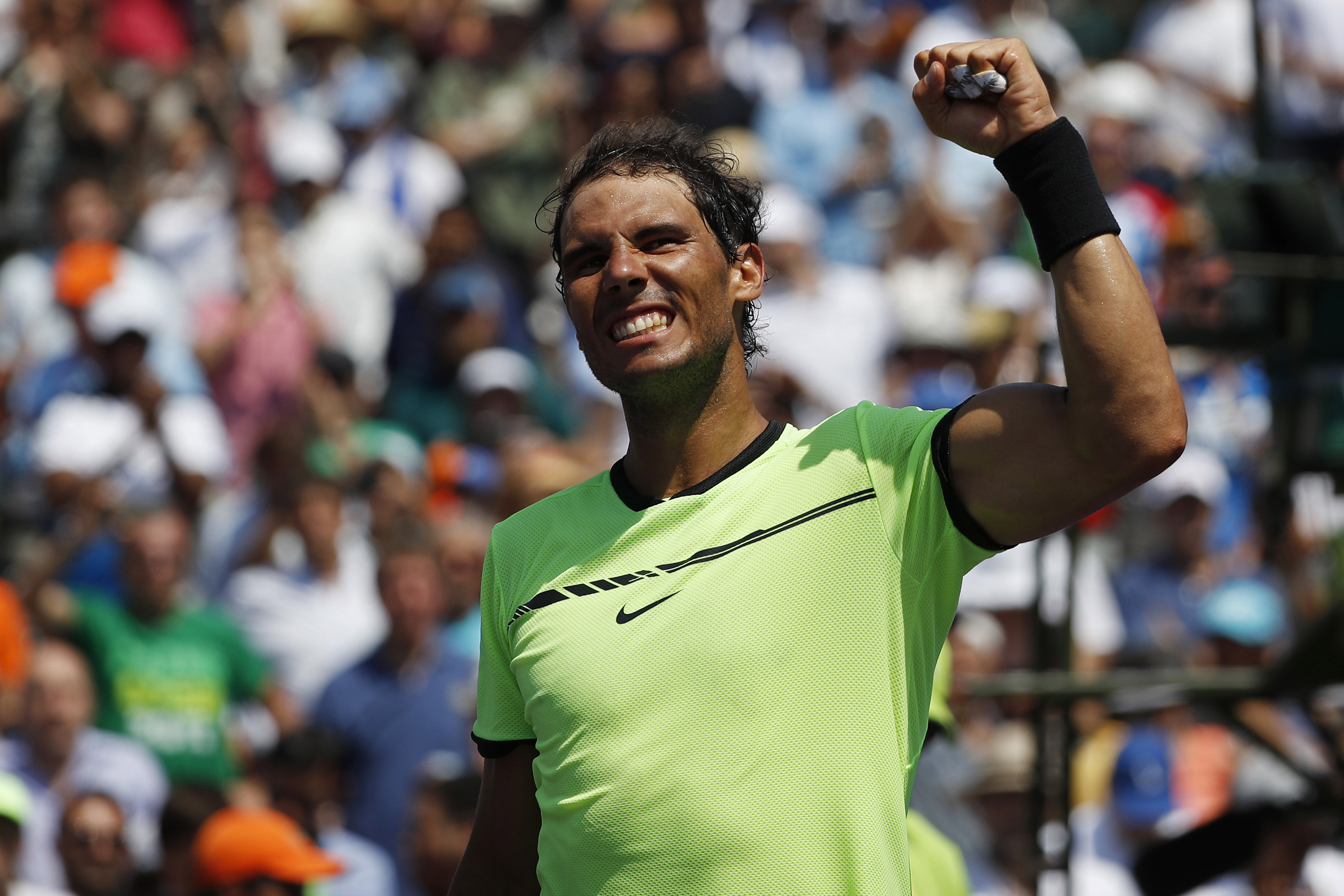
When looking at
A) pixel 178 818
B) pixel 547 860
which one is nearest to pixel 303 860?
pixel 178 818

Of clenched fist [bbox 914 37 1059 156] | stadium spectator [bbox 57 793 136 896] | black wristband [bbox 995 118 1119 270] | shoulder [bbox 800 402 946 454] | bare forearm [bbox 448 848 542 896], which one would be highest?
clenched fist [bbox 914 37 1059 156]

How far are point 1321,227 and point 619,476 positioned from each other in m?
3.22

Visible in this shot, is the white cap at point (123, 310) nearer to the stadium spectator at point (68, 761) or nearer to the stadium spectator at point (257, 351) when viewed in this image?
the stadium spectator at point (257, 351)

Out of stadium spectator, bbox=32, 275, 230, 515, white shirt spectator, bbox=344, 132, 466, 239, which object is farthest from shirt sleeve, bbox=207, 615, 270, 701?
white shirt spectator, bbox=344, 132, 466, 239

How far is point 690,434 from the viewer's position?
259 centimetres

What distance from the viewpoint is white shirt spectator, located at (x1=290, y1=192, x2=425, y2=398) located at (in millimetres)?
9141

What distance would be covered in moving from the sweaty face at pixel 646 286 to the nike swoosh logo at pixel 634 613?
350mm

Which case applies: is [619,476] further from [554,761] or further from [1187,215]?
[1187,215]

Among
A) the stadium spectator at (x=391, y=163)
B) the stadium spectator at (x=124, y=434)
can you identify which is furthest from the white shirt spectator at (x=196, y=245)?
the stadium spectator at (x=124, y=434)

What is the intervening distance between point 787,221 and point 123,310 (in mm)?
3343

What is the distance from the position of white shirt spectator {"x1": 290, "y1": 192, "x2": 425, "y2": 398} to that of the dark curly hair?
6.37m

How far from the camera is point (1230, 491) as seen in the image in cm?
810

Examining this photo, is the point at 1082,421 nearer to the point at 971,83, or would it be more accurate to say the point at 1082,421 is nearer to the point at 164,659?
the point at 971,83

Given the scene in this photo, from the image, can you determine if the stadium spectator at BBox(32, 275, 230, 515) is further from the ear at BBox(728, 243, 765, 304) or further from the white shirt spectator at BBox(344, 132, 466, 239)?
the ear at BBox(728, 243, 765, 304)
